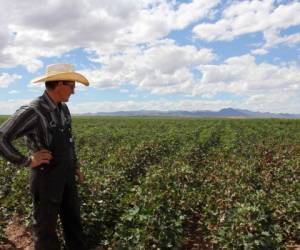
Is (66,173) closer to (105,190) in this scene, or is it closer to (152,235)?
(152,235)

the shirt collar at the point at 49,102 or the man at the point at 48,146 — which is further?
the shirt collar at the point at 49,102

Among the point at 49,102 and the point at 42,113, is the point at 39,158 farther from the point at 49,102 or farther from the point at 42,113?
the point at 49,102

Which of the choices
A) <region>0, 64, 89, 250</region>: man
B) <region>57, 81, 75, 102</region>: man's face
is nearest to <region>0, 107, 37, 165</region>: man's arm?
<region>0, 64, 89, 250</region>: man

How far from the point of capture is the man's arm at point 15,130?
4.14m

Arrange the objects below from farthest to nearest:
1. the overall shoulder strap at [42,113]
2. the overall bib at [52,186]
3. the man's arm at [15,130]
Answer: the overall bib at [52,186]
the overall shoulder strap at [42,113]
the man's arm at [15,130]

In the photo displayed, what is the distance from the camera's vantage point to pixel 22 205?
24.2 feet

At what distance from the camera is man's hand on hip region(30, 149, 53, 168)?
13.8ft

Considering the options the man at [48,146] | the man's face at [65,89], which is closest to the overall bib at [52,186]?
the man at [48,146]

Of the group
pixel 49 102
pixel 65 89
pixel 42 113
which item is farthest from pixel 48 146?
pixel 65 89

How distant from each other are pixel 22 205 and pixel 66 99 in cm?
354

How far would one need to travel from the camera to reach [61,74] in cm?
436

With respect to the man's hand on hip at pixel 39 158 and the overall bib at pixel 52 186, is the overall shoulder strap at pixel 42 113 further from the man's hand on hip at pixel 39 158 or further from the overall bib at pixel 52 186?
the man's hand on hip at pixel 39 158

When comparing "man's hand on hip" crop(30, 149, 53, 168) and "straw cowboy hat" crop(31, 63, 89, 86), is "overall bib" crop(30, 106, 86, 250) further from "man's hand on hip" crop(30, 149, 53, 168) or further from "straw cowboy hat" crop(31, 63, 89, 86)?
"straw cowboy hat" crop(31, 63, 89, 86)

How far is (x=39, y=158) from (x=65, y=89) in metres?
0.74
